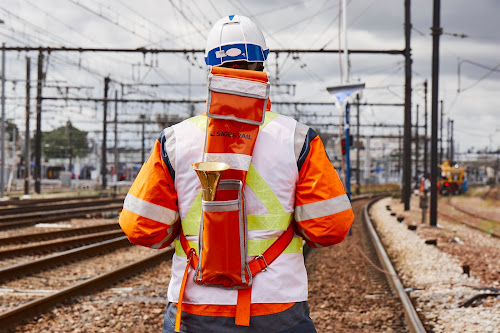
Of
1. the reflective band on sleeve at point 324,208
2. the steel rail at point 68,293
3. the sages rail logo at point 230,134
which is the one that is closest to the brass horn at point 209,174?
the sages rail logo at point 230,134

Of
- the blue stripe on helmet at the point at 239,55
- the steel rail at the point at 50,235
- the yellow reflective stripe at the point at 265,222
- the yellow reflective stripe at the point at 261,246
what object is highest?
the blue stripe on helmet at the point at 239,55

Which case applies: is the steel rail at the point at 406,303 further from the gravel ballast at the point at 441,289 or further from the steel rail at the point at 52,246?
the steel rail at the point at 52,246

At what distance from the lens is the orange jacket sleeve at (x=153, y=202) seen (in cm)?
220

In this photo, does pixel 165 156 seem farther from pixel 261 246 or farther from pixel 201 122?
pixel 261 246

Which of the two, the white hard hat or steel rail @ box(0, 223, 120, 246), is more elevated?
the white hard hat

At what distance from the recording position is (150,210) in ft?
7.22

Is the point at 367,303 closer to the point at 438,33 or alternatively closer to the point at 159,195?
the point at 159,195

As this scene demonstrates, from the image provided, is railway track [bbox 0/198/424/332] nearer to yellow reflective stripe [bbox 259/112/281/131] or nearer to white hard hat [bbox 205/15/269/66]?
yellow reflective stripe [bbox 259/112/281/131]

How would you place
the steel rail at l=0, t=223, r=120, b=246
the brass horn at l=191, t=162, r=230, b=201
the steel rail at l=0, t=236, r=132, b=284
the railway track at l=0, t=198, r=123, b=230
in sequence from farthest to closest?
the railway track at l=0, t=198, r=123, b=230 < the steel rail at l=0, t=223, r=120, b=246 < the steel rail at l=0, t=236, r=132, b=284 < the brass horn at l=191, t=162, r=230, b=201

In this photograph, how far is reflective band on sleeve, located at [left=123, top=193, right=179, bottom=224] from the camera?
7.21 feet

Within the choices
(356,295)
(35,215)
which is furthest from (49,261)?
(35,215)

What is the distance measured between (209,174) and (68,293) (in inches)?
248

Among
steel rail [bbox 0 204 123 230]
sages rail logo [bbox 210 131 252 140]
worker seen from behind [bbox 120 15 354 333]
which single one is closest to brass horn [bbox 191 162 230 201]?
worker seen from behind [bbox 120 15 354 333]

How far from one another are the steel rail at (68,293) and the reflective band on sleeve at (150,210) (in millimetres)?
4789
